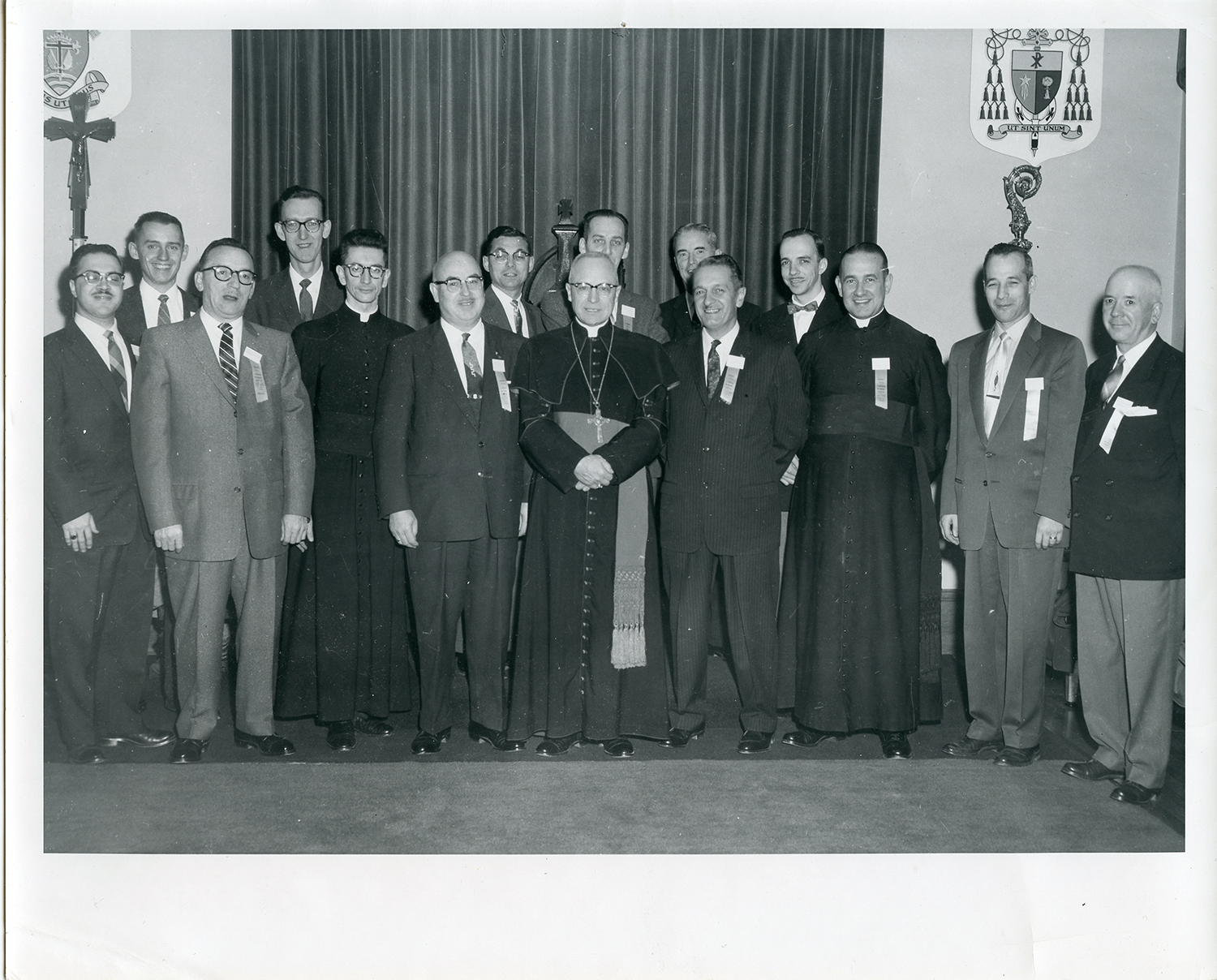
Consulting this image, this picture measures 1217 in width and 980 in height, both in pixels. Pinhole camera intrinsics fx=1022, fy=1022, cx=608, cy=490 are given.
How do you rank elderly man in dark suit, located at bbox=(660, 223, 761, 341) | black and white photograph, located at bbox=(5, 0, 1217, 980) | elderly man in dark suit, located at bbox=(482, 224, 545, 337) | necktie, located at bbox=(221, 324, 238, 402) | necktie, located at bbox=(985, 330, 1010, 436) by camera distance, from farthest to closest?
elderly man in dark suit, located at bbox=(660, 223, 761, 341), elderly man in dark suit, located at bbox=(482, 224, 545, 337), necktie, located at bbox=(985, 330, 1010, 436), necktie, located at bbox=(221, 324, 238, 402), black and white photograph, located at bbox=(5, 0, 1217, 980)

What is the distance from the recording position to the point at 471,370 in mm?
3527

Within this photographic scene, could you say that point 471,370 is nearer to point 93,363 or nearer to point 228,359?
point 228,359

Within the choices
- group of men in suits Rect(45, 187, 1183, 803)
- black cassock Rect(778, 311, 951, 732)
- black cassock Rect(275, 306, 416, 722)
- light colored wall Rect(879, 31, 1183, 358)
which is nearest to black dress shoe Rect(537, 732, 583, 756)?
group of men in suits Rect(45, 187, 1183, 803)

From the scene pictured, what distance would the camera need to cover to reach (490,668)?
11.7 ft

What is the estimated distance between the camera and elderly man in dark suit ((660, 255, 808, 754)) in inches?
138

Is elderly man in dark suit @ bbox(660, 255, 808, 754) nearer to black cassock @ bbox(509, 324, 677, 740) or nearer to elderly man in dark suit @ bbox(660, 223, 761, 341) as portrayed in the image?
black cassock @ bbox(509, 324, 677, 740)

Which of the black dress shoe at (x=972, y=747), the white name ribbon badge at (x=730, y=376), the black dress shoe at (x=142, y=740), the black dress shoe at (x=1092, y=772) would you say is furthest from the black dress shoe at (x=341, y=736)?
the black dress shoe at (x=1092, y=772)

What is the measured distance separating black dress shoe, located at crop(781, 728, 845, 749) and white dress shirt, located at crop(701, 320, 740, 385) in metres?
1.30

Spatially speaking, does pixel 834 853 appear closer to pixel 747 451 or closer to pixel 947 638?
pixel 747 451

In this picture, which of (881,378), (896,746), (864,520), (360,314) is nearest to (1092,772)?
(896,746)

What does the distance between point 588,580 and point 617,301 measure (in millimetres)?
1080

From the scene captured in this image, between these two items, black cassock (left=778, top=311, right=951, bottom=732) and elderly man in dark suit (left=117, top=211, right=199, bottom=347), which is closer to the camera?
black cassock (left=778, top=311, right=951, bottom=732)

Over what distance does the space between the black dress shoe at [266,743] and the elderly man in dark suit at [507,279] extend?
1667 millimetres

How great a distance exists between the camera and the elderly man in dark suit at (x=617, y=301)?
3928mm
